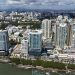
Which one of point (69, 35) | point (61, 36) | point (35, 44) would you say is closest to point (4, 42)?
point (35, 44)

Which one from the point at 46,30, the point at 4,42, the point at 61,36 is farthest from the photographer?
the point at 46,30

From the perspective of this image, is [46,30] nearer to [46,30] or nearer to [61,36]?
[46,30]

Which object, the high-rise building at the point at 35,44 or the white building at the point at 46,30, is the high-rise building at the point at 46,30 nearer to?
the white building at the point at 46,30

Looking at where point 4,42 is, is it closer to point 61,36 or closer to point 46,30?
point 61,36

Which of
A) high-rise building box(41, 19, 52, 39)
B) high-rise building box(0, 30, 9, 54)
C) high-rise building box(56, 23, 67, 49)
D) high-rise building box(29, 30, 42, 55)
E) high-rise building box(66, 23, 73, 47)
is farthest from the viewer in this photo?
high-rise building box(41, 19, 52, 39)

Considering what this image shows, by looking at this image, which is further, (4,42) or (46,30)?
(46,30)

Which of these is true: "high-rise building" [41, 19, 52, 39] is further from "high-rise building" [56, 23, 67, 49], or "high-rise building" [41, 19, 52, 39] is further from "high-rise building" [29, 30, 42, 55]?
"high-rise building" [29, 30, 42, 55]

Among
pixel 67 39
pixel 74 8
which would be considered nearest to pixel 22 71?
pixel 67 39

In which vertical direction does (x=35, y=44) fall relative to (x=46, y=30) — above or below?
below

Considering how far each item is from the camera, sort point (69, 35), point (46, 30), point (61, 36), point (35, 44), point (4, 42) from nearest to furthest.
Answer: point (35, 44) → point (4, 42) → point (61, 36) → point (69, 35) → point (46, 30)

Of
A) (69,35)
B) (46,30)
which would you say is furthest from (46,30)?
(69,35)

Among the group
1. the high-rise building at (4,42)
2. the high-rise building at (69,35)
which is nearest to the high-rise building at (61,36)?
the high-rise building at (69,35)

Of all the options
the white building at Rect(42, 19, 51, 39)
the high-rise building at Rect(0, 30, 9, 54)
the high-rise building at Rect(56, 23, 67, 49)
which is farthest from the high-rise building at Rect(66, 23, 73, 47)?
the high-rise building at Rect(0, 30, 9, 54)
